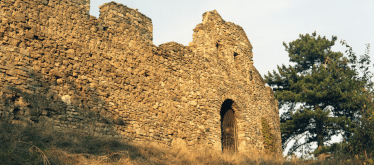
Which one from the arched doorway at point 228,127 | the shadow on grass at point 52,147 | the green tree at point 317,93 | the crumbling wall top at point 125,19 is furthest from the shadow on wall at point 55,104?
the green tree at point 317,93

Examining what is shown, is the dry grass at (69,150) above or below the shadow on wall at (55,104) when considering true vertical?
below

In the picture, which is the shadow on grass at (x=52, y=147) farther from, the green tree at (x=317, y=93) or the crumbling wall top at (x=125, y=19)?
the green tree at (x=317, y=93)

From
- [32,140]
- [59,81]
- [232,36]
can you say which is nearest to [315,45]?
[232,36]

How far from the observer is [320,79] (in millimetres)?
18547

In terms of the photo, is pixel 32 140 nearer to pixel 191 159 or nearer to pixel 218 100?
pixel 191 159

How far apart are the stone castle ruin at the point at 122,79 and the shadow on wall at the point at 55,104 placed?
0.9 inches

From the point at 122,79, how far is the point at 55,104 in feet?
7.09

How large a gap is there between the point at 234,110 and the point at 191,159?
556cm

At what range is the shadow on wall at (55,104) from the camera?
23.8 ft

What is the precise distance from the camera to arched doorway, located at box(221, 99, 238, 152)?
13.0 m

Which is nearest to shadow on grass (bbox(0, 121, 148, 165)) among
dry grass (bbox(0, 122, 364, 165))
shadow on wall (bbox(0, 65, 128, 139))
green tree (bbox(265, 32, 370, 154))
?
dry grass (bbox(0, 122, 364, 165))

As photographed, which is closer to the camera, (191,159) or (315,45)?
(191,159)

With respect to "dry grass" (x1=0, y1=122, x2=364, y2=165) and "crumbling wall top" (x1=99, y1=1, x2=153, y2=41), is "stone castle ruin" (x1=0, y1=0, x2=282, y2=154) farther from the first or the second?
"dry grass" (x1=0, y1=122, x2=364, y2=165)

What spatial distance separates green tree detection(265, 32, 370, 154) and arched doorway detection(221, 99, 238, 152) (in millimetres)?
6082
